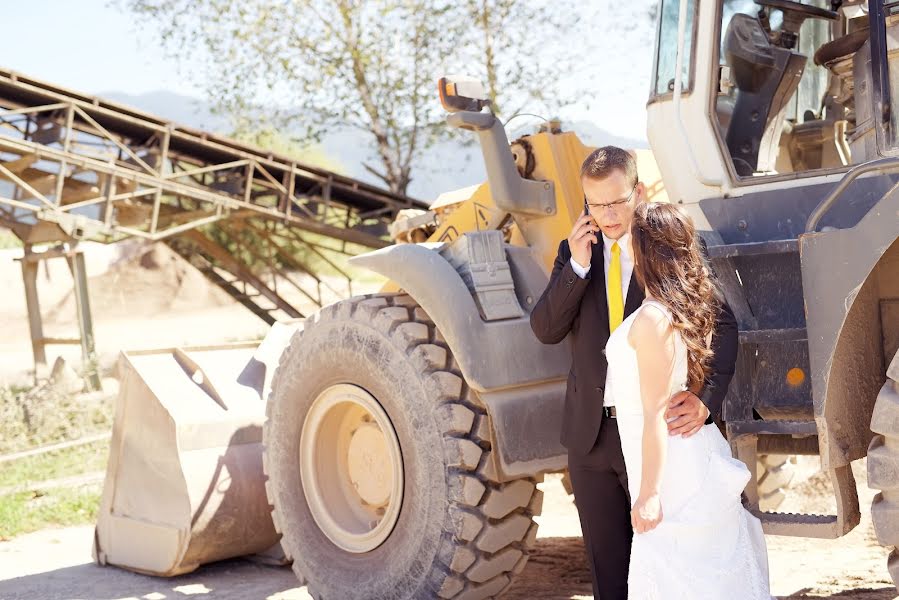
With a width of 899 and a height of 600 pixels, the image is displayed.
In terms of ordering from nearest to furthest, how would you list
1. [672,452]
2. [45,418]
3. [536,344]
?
[672,452] → [536,344] → [45,418]

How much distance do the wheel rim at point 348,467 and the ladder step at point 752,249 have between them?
152 cm

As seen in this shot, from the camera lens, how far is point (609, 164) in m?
3.03

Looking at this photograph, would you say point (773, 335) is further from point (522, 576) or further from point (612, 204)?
point (522, 576)

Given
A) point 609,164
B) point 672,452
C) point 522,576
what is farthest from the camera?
point 522,576

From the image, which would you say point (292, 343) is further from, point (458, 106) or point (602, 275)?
point (602, 275)

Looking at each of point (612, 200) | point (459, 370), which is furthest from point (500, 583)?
point (612, 200)

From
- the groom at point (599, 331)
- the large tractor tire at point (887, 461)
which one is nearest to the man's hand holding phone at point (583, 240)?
the groom at point (599, 331)

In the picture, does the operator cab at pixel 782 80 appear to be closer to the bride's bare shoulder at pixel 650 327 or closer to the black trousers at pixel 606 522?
the bride's bare shoulder at pixel 650 327

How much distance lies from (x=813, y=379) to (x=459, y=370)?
1.41m

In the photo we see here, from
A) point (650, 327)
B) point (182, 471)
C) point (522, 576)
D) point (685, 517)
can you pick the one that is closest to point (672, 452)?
point (685, 517)

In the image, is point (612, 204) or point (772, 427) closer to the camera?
point (612, 204)

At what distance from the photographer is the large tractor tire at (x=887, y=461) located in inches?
110

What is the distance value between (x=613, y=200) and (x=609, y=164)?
0.35 ft

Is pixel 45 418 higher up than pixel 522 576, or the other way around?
pixel 45 418
